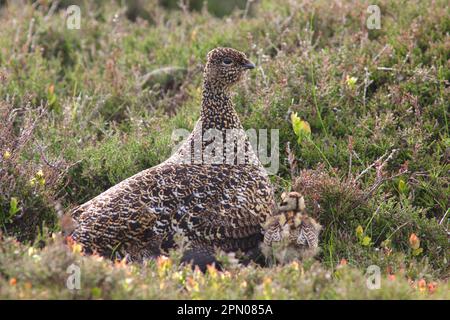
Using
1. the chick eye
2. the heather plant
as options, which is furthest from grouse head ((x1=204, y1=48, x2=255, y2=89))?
the heather plant

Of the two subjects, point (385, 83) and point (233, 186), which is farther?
point (385, 83)

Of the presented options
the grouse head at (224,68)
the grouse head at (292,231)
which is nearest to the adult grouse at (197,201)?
the grouse head at (224,68)

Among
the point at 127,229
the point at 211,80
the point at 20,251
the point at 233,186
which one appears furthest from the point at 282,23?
the point at 20,251

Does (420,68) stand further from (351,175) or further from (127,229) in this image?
(127,229)

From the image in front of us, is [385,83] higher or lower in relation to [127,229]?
higher

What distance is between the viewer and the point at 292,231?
18.3ft

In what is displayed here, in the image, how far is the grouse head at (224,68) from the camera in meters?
6.41

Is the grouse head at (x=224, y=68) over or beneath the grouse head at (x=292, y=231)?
over

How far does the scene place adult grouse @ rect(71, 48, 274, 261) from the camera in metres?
5.48

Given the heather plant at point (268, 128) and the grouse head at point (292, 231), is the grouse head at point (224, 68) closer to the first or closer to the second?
the heather plant at point (268, 128)

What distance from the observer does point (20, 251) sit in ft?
16.5

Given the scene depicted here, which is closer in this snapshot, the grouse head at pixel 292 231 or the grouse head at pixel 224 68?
the grouse head at pixel 292 231

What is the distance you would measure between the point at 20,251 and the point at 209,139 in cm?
177

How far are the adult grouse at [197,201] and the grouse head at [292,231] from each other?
0.75 ft
